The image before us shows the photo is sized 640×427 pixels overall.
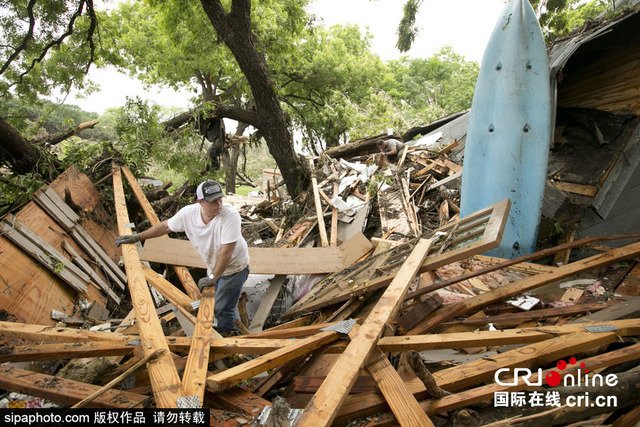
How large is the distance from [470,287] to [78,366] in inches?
141

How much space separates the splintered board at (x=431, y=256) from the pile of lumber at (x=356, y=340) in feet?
0.07

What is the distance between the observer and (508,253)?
4.40 m

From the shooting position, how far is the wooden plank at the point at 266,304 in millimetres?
3962

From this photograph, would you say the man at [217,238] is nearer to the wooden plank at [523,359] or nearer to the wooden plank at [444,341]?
the wooden plank at [444,341]

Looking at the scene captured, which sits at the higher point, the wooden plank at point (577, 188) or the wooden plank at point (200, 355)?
the wooden plank at point (577, 188)

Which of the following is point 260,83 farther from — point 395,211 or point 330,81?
point 330,81

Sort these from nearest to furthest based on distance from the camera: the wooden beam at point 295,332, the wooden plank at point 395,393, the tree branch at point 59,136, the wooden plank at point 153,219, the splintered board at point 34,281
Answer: the wooden plank at point 395,393, the wooden beam at point 295,332, the splintered board at point 34,281, the wooden plank at point 153,219, the tree branch at point 59,136

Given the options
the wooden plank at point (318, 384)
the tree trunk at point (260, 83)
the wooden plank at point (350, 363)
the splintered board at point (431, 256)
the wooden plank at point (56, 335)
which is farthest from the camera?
the tree trunk at point (260, 83)

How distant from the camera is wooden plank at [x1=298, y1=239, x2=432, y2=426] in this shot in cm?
151

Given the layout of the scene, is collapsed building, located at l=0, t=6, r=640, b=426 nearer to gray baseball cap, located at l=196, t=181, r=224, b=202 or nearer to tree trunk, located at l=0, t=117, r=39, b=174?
tree trunk, located at l=0, t=117, r=39, b=174

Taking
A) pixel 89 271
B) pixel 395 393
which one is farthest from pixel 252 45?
pixel 395 393

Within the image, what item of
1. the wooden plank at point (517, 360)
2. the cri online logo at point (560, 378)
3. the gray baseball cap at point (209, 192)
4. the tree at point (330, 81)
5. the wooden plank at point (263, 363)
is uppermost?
the tree at point (330, 81)

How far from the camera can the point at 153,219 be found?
15.0 feet

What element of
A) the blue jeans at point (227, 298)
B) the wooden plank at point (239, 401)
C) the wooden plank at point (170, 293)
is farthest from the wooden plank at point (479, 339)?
the wooden plank at point (170, 293)
